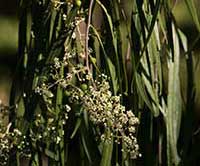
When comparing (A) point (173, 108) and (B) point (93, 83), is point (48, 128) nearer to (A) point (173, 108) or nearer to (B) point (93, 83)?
(B) point (93, 83)

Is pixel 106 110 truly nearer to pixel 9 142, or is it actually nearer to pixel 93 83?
pixel 93 83

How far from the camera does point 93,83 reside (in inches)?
30.5

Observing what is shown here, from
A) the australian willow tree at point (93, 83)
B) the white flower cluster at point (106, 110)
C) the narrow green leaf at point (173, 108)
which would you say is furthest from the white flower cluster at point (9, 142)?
the narrow green leaf at point (173, 108)

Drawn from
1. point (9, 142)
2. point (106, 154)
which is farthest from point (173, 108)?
point (9, 142)

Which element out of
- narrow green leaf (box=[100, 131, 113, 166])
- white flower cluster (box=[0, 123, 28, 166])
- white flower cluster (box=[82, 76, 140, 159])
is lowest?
narrow green leaf (box=[100, 131, 113, 166])

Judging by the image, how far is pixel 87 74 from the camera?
79 cm

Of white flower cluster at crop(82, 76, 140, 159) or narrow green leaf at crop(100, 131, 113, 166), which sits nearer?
white flower cluster at crop(82, 76, 140, 159)

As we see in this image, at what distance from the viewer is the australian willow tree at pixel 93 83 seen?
2.62 ft

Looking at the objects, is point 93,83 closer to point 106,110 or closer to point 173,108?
point 106,110

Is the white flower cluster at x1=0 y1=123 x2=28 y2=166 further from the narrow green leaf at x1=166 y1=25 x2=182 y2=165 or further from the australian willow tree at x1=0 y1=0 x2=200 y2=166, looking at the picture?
the narrow green leaf at x1=166 y1=25 x2=182 y2=165

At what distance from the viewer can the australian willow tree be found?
0.80 metres

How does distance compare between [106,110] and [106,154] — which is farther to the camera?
[106,154]

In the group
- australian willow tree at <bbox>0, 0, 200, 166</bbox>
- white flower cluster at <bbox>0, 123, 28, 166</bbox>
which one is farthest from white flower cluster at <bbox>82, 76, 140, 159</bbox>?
white flower cluster at <bbox>0, 123, 28, 166</bbox>

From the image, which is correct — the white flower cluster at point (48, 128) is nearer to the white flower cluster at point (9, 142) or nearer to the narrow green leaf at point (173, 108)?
the white flower cluster at point (9, 142)
